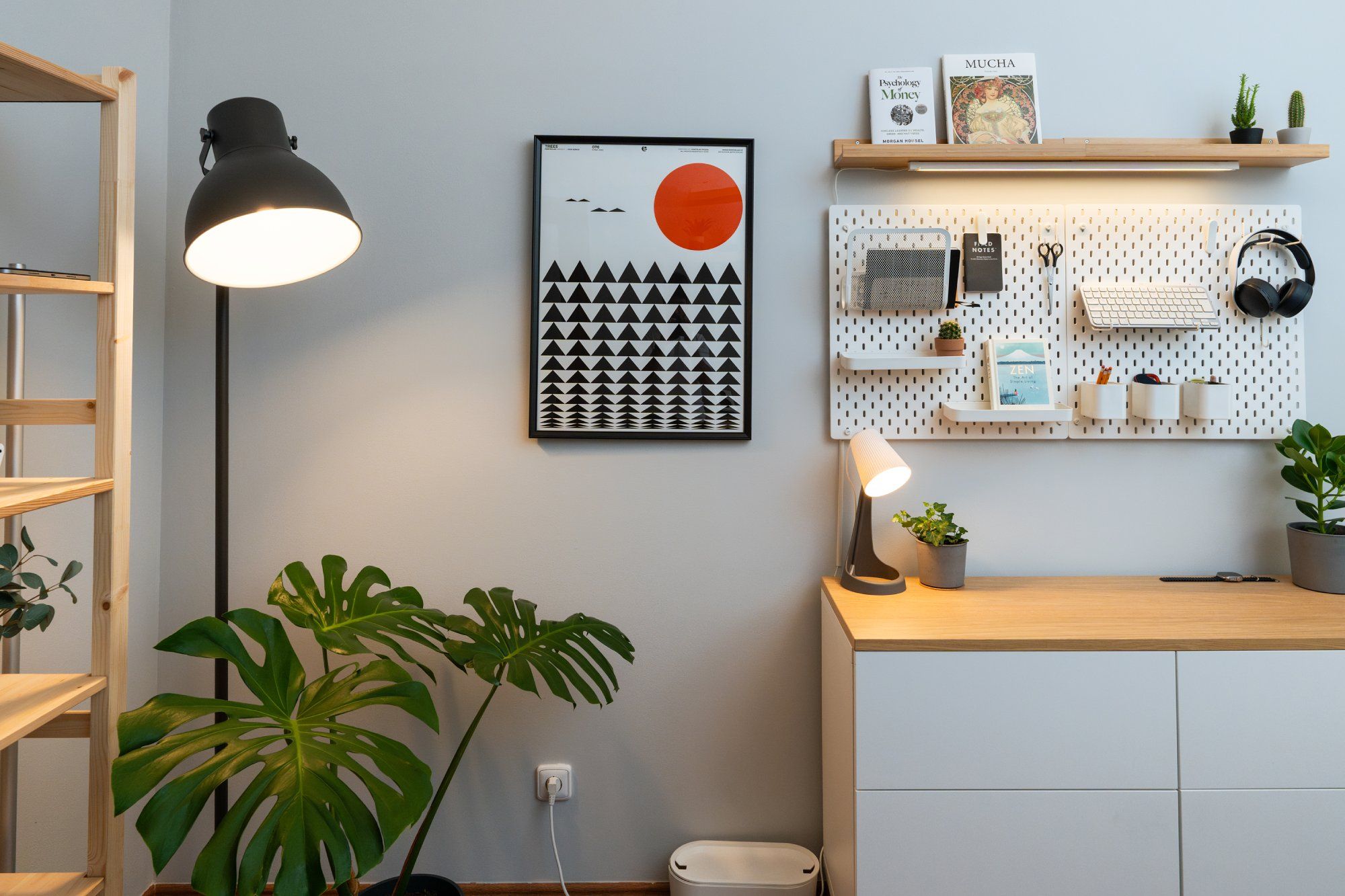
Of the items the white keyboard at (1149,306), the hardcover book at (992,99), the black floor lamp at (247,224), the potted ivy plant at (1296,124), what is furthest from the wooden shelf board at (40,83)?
the potted ivy plant at (1296,124)

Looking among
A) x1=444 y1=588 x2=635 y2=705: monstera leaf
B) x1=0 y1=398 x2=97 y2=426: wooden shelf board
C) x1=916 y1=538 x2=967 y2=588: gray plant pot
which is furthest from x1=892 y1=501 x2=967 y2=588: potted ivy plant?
x1=0 y1=398 x2=97 y2=426: wooden shelf board

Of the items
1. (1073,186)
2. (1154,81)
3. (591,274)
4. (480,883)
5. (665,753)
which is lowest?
(480,883)

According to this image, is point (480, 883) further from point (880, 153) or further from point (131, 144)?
point (880, 153)

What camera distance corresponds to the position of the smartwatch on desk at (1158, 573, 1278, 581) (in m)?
1.73

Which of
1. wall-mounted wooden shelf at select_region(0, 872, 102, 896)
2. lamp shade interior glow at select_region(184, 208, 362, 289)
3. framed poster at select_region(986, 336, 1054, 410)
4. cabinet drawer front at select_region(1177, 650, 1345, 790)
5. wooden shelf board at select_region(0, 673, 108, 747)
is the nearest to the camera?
wooden shelf board at select_region(0, 673, 108, 747)

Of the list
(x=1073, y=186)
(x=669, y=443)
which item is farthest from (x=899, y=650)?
(x=1073, y=186)

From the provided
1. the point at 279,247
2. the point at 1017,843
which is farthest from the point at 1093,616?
the point at 279,247

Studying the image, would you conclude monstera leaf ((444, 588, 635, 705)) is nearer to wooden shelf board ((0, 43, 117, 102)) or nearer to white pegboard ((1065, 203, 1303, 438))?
wooden shelf board ((0, 43, 117, 102))

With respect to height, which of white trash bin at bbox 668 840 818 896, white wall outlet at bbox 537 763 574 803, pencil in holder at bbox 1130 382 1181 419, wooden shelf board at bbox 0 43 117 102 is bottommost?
white trash bin at bbox 668 840 818 896

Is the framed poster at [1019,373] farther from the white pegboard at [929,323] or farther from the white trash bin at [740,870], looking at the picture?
the white trash bin at [740,870]

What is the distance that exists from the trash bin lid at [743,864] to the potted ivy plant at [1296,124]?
1.91 metres

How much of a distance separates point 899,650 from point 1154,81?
4.74ft

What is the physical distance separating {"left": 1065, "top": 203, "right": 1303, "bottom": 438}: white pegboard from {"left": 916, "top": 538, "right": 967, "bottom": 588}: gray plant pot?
0.53 metres

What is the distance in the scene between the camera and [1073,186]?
180cm
